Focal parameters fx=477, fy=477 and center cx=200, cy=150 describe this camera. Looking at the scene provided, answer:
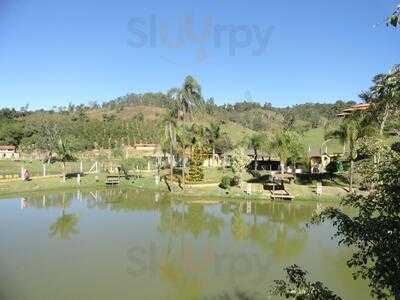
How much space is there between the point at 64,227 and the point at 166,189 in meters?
15.5

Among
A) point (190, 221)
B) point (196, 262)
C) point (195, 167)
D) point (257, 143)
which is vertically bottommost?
point (196, 262)

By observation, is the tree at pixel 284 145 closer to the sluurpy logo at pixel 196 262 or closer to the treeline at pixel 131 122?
the treeline at pixel 131 122

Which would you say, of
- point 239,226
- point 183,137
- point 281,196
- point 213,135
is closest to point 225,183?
point 281,196

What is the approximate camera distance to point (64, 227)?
27.1 metres

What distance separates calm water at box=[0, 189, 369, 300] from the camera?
16.8 m

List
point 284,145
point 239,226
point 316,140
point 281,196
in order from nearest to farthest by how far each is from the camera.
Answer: point 239,226 → point 281,196 → point 284,145 → point 316,140

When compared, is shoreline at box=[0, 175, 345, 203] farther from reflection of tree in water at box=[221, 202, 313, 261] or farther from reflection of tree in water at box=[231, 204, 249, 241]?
reflection of tree in water at box=[231, 204, 249, 241]

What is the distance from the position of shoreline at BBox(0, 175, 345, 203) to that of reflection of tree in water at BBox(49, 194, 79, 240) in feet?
32.9

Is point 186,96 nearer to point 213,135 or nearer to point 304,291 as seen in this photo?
point 213,135

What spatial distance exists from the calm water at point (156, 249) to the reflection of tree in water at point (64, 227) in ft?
0.17

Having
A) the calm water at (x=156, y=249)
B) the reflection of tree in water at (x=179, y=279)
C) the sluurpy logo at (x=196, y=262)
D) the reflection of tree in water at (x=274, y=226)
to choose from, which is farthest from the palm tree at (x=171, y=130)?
the reflection of tree in water at (x=179, y=279)

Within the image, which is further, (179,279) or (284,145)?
(284,145)

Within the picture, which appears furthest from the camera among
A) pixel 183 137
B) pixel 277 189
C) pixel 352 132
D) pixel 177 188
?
pixel 183 137

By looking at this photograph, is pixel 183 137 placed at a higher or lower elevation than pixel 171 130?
lower
